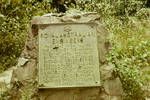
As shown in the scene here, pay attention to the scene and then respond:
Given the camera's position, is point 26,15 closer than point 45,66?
No

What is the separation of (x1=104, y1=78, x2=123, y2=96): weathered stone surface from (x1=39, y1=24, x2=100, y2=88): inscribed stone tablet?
0.13 m

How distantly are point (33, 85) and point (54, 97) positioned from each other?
0.93ft

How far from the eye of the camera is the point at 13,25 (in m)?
6.40

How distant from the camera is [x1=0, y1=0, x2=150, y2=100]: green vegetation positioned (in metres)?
4.51

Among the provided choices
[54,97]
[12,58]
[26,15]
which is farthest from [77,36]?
[26,15]

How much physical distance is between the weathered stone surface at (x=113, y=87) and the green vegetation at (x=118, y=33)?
14 cm

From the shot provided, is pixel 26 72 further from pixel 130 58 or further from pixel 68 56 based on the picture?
pixel 130 58

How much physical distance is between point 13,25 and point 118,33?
182cm

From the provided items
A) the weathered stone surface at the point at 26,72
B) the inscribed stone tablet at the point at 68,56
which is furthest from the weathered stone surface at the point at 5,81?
the inscribed stone tablet at the point at 68,56

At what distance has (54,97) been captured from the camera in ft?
13.6

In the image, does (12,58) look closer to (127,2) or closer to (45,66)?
(45,66)

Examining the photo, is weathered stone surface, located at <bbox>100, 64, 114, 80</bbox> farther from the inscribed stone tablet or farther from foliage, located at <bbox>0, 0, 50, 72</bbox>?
foliage, located at <bbox>0, 0, 50, 72</bbox>

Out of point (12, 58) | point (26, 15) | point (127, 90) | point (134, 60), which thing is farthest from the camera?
point (26, 15)

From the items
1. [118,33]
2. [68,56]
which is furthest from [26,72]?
[118,33]
